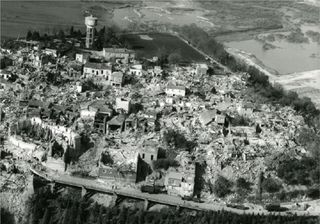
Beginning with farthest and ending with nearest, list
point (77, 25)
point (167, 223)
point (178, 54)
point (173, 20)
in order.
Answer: point (173, 20) < point (77, 25) < point (178, 54) < point (167, 223)

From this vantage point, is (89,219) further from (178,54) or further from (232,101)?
(178,54)

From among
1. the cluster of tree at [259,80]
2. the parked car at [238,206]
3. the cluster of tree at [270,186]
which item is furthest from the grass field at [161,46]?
the parked car at [238,206]

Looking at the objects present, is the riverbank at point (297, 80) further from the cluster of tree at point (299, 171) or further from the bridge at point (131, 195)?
the bridge at point (131, 195)

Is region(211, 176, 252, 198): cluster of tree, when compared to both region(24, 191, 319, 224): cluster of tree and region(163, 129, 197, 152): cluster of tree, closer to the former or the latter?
region(24, 191, 319, 224): cluster of tree

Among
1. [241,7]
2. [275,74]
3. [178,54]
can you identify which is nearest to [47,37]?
[178,54]

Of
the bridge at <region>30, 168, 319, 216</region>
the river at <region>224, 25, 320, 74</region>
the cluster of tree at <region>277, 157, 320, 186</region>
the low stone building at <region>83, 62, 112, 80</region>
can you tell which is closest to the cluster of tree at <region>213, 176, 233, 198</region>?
the bridge at <region>30, 168, 319, 216</region>
